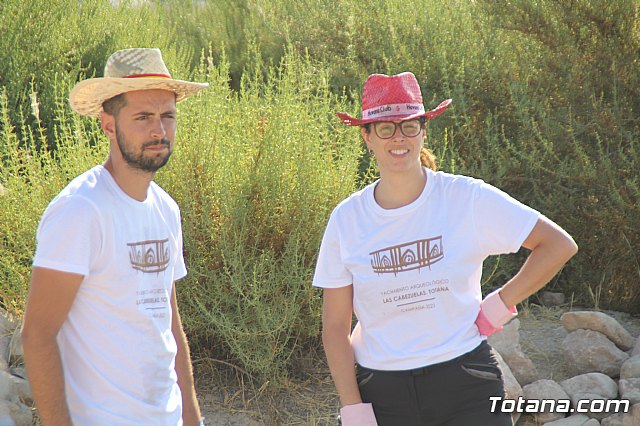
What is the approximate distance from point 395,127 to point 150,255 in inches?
40.2

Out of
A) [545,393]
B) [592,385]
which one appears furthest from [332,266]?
[592,385]

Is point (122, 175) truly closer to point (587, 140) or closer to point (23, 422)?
point (23, 422)

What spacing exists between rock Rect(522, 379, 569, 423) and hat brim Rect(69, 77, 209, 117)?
2.75 meters

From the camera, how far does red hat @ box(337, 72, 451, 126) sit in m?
3.19

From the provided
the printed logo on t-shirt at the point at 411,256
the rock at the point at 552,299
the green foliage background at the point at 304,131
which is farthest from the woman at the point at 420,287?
the rock at the point at 552,299

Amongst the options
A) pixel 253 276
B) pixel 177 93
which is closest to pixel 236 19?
pixel 253 276

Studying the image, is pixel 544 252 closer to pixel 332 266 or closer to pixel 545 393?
pixel 332 266

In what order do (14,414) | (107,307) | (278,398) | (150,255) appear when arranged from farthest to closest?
(278,398)
(14,414)
(150,255)
(107,307)

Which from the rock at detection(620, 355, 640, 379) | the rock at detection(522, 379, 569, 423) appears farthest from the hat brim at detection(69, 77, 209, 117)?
the rock at detection(620, 355, 640, 379)

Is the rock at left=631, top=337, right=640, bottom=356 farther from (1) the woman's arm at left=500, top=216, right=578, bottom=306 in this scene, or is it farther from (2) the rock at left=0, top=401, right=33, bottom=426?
(2) the rock at left=0, top=401, right=33, bottom=426

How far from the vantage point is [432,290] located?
2992 mm

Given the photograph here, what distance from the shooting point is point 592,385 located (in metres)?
4.85

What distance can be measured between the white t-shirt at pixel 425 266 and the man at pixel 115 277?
64 centimetres

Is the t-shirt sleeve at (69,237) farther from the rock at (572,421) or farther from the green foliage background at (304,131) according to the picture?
the rock at (572,421)
